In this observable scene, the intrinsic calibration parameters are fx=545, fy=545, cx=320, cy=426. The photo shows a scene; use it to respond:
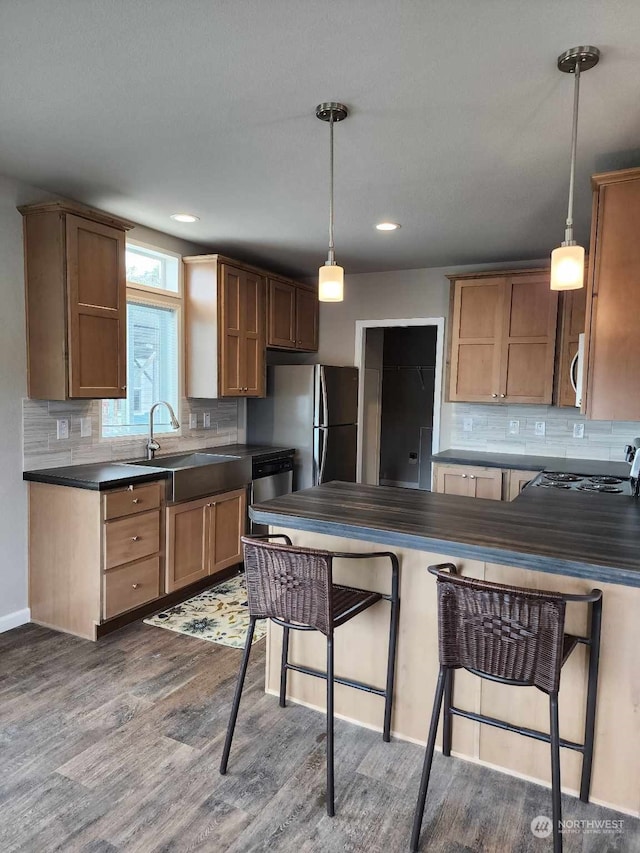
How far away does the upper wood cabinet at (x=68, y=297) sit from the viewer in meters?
3.01

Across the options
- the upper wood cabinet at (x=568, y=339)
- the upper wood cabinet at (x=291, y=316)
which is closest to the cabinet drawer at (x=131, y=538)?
the upper wood cabinet at (x=291, y=316)

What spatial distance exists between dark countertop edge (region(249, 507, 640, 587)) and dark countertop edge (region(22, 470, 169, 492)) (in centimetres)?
108

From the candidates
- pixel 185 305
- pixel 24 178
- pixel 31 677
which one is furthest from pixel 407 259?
pixel 31 677

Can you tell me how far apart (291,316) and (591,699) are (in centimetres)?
→ 388

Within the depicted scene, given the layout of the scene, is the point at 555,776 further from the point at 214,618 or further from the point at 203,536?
the point at 203,536

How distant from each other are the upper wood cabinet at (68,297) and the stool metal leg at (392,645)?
81.8 inches

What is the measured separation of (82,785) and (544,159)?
10.6 feet

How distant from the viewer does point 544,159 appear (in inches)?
102

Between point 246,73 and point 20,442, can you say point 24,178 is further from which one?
point 246,73

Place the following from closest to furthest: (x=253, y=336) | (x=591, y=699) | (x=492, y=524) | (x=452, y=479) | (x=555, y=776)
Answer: (x=555, y=776)
(x=591, y=699)
(x=492, y=524)
(x=452, y=479)
(x=253, y=336)

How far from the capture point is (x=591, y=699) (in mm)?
1817

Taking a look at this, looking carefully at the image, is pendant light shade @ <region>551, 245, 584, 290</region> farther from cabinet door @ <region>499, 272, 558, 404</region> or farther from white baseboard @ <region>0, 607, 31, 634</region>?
white baseboard @ <region>0, 607, 31, 634</region>

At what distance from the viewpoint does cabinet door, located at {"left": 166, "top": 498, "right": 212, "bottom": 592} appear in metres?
3.45

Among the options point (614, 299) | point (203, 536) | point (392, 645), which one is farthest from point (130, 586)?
point (614, 299)
